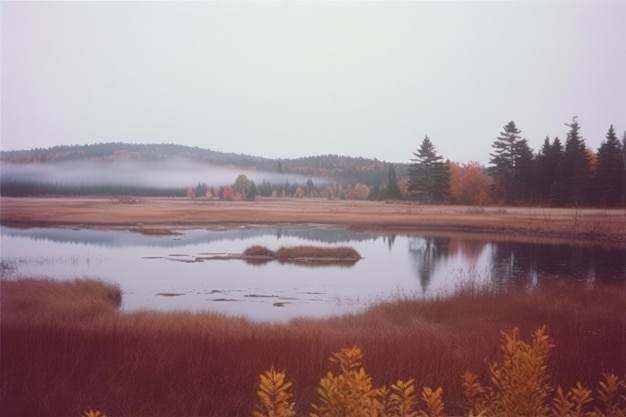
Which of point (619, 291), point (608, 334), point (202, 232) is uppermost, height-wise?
point (202, 232)

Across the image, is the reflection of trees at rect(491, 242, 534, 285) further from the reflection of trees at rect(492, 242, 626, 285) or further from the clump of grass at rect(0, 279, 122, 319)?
the clump of grass at rect(0, 279, 122, 319)

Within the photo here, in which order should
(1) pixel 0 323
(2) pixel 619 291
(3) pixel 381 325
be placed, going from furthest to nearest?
(2) pixel 619 291
(3) pixel 381 325
(1) pixel 0 323

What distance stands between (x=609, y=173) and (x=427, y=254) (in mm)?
2018

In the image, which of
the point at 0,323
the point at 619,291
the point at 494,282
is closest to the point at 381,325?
the point at 494,282

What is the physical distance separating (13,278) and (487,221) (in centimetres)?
436

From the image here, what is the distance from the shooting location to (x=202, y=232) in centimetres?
521

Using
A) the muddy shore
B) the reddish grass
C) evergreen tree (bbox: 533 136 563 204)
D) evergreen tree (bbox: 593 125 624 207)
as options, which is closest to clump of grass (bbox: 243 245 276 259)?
the muddy shore

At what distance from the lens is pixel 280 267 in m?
5.13

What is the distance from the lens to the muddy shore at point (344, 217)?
523 cm

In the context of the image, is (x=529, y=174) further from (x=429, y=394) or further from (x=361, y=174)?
(x=429, y=394)

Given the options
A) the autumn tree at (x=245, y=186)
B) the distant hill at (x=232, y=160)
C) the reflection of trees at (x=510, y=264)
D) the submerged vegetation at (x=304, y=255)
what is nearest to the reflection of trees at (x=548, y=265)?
the reflection of trees at (x=510, y=264)

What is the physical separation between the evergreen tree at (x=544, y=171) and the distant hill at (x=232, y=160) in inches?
52.2

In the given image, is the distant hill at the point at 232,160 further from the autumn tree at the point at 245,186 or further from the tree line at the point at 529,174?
the tree line at the point at 529,174

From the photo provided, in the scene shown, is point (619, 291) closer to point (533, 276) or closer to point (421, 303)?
point (533, 276)
